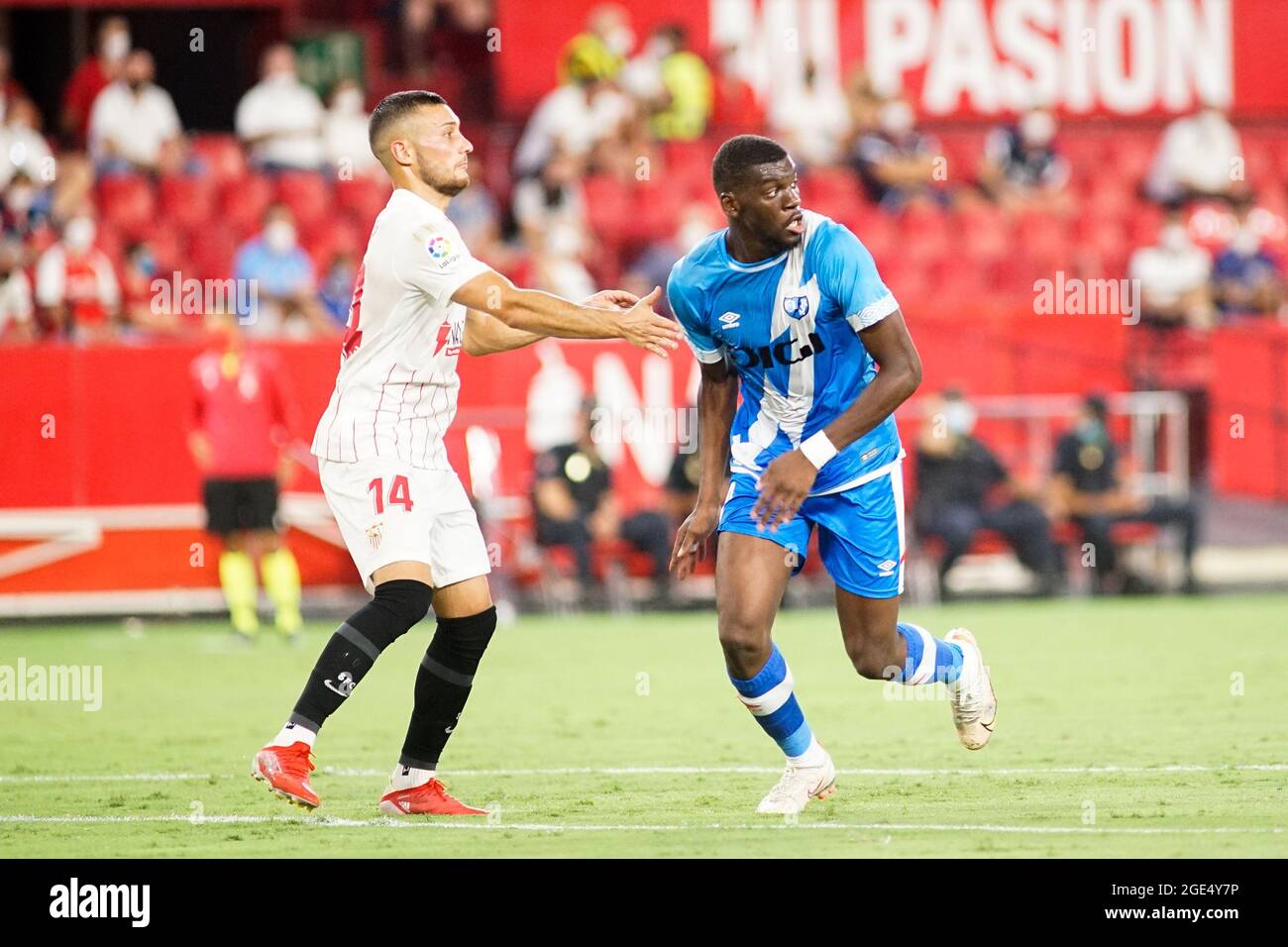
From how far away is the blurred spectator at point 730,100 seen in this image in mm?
22891

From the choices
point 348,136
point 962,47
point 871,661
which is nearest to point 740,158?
point 871,661

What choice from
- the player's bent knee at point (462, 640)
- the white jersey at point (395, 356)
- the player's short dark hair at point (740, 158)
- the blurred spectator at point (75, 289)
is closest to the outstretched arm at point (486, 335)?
the white jersey at point (395, 356)

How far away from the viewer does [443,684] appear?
311 inches

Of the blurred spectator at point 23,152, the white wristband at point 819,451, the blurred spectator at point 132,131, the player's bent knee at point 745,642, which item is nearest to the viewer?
the white wristband at point 819,451

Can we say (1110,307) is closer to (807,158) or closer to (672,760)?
(807,158)

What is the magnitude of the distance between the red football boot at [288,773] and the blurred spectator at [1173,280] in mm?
14934

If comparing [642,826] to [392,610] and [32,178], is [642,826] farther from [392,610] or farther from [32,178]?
[32,178]

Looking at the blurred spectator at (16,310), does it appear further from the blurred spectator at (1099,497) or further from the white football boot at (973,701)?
the white football boot at (973,701)

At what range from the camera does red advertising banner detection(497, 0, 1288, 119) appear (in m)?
24.1

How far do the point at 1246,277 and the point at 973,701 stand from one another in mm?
14369

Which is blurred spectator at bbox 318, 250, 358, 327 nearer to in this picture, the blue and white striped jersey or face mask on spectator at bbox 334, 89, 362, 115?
face mask on spectator at bbox 334, 89, 362, 115

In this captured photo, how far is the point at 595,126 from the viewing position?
21.7 m

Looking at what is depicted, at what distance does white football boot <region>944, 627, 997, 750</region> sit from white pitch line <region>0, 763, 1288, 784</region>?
0.90 feet

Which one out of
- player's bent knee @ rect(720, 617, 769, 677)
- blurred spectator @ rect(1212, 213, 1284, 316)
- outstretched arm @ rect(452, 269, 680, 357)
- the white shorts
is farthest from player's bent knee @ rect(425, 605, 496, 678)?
blurred spectator @ rect(1212, 213, 1284, 316)
